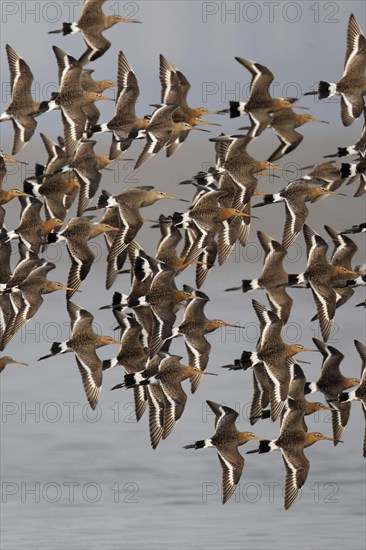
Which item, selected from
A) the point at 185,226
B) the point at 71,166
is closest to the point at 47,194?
the point at 71,166

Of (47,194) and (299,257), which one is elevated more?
(47,194)

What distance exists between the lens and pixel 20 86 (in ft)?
33.1

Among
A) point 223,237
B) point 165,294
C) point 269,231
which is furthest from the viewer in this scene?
point 269,231

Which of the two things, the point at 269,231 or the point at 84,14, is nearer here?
the point at 84,14

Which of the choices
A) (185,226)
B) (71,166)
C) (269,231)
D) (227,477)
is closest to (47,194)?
(71,166)

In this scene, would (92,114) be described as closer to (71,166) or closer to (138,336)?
(71,166)

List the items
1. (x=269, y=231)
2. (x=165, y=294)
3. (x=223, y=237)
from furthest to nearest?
(x=269, y=231), (x=223, y=237), (x=165, y=294)

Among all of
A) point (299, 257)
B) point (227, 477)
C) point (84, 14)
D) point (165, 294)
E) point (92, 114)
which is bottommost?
point (299, 257)

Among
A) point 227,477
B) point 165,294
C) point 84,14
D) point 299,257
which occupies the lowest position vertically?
point 299,257

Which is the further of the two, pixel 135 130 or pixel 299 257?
pixel 299 257

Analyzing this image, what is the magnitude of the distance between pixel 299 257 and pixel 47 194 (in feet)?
45.4

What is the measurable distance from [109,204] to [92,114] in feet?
2.86

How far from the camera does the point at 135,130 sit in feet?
32.7

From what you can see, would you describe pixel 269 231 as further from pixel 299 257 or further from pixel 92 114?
pixel 92 114
